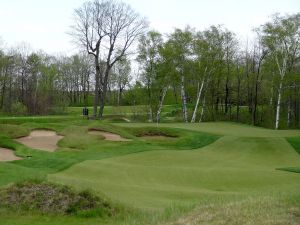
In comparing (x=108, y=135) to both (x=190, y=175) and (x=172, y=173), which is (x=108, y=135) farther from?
(x=190, y=175)

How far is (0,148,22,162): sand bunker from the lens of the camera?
82.0ft

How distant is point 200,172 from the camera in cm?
2050

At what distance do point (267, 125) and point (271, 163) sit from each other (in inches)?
1243

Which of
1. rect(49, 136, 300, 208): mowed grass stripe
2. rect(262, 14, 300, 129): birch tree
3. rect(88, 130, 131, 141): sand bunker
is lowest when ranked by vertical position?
rect(49, 136, 300, 208): mowed grass stripe

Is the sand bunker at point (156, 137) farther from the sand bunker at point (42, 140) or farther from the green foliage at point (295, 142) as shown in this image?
the green foliage at point (295, 142)

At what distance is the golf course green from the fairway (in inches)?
1.5

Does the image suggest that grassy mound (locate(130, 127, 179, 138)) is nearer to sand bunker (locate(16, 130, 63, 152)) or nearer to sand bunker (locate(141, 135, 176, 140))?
sand bunker (locate(141, 135, 176, 140))

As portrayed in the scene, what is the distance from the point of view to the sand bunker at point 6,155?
25.0 metres

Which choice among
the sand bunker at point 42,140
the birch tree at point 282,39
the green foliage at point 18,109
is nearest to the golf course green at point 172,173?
the sand bunker at point 42,140

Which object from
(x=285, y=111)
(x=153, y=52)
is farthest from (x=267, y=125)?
(x=153, y=52)

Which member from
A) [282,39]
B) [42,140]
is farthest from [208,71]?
[42,140]

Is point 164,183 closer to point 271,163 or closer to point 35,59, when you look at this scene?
point 271,163

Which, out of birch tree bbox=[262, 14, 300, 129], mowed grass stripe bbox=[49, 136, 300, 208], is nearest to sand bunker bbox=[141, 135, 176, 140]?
mowed grass stripe bbox=[49, 136, 300, 208]

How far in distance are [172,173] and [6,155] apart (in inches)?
465
